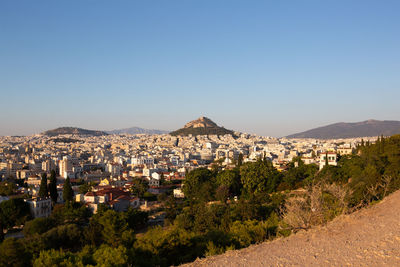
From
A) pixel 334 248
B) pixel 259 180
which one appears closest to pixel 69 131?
pixel 259 180

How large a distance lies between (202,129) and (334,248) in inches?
5004

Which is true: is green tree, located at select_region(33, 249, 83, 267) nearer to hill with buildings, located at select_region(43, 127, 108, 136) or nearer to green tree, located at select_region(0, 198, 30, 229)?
green tree, located at select_region(0, 198, 30, 229)

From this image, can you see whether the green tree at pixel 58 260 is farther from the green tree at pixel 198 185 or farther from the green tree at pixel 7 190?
the green tree at pixel 7 190

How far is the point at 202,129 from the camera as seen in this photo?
13362cm

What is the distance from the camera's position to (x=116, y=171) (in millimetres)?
50188

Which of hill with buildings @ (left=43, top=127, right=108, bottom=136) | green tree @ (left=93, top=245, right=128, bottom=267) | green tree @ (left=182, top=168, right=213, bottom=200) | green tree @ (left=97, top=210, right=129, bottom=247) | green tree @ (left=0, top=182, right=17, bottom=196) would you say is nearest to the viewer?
green tree @ (left=93, top=245, right=128, bottom=267)

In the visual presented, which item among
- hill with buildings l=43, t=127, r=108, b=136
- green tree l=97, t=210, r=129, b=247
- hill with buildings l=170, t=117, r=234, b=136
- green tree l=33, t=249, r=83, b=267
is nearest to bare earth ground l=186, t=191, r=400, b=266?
green tree l=33, t=249, r=83, b=267

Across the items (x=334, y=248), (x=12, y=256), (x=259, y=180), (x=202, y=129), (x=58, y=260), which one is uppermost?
(x=202, y=129)

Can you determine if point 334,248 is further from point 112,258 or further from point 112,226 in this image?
point 112,226

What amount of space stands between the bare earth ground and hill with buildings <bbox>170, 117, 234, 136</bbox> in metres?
120

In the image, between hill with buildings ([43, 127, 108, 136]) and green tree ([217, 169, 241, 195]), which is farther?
hill with buildings ([43, 127, 108, 136])

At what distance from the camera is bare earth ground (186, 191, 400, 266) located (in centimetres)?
597

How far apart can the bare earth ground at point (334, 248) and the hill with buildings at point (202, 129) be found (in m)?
120

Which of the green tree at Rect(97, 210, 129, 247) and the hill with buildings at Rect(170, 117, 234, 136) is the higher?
the hill with buildings at Rect(170, 117, 234, 136)
